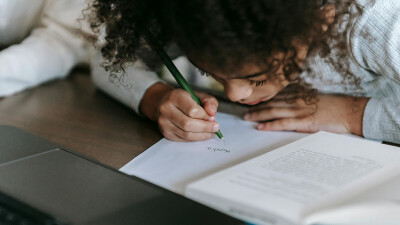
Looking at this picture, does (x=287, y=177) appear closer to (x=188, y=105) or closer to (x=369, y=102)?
(x=188, y=105)

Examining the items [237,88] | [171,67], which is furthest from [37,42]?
[237,88]

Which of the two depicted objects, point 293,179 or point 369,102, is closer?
point 293,179

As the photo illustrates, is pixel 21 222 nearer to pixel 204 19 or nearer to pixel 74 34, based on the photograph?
pixel 204 19

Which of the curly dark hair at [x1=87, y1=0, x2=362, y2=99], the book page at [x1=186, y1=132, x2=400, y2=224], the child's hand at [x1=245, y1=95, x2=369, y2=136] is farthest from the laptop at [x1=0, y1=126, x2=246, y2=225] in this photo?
the child's hand at [x1=245, y1=95, x2=369, y2=136]

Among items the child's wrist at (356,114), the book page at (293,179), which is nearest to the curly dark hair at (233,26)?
the book page at (293,179)

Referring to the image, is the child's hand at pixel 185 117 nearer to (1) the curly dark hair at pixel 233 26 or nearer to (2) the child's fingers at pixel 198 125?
(2) the child's fingers at pixel 198 125

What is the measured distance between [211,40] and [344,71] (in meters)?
0.35

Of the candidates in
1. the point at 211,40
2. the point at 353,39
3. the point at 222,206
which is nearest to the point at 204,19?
the point at 211,40

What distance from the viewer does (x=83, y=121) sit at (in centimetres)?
75

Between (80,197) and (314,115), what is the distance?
45 centimetres

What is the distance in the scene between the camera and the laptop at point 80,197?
41cm

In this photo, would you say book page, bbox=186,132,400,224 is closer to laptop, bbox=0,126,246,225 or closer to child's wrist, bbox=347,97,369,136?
laptop, bbox=0,126,246,225

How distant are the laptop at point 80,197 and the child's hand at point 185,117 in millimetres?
169

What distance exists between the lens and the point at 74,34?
98 centimetres
